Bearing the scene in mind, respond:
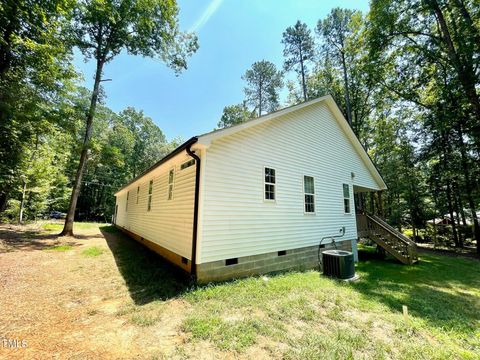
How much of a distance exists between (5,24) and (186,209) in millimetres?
13055

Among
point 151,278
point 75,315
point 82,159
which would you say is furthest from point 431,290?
Result: point 82,159

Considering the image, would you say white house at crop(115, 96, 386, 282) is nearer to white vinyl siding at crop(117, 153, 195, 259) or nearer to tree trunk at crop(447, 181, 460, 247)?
white vinyl siding at crop(117, 153, 195, 259)

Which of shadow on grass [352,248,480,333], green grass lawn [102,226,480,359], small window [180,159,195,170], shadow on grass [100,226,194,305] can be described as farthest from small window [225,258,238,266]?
shadow on grass [352,248,480,333]

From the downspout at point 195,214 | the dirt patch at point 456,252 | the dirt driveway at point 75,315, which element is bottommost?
the dirt patch at point 456,252

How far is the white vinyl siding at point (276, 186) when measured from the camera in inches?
231

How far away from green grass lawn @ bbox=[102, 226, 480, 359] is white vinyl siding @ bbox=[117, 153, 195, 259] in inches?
39.3

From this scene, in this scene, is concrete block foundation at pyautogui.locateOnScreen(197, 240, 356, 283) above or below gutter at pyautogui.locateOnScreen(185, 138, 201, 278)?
below

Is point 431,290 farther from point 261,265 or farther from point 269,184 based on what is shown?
point 269,184

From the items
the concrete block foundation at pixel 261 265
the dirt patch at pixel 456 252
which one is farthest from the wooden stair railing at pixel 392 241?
the dirt patch at pixel 456 252

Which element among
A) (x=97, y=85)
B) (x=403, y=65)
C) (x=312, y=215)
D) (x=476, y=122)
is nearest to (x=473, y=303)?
(x=312, y=215)

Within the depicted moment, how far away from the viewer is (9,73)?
Answer: 1087cm

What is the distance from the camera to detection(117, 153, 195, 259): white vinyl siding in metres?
6.12

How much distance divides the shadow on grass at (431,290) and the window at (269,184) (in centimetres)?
360

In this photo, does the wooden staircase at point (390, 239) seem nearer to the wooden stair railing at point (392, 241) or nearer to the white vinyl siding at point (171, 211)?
the wooden stair railing at point (392, 241)
